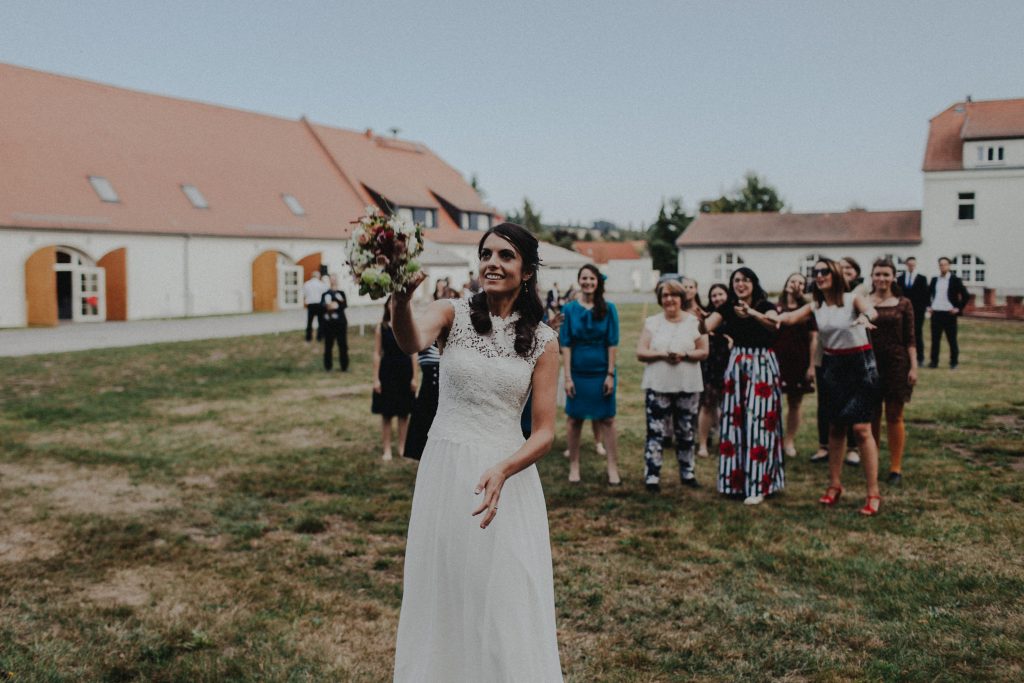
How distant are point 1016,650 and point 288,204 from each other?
36.8m

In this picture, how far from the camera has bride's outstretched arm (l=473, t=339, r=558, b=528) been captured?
9.57 ft

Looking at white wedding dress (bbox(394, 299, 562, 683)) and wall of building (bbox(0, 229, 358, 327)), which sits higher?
wall of building (bbox(0, 229, 358, 327))

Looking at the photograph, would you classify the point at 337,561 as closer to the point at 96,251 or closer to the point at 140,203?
the point at 96,251

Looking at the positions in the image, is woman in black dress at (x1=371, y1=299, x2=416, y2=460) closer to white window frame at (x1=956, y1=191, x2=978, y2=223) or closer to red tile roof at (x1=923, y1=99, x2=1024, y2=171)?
red tile roof at (x1=923, y1=99, x2=1024, y2=171)

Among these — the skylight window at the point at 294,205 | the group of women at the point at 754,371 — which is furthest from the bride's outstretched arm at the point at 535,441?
the skylight window at the point at 294,205

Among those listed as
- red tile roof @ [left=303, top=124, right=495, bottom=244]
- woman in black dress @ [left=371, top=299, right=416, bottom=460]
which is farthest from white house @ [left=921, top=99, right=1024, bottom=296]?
woman in black dress @ [left=371, top=299, right=416, bottom=460]

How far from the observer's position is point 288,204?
124 feet

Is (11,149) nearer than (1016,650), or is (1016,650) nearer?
(1016,650)

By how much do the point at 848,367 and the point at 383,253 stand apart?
16.3 ft

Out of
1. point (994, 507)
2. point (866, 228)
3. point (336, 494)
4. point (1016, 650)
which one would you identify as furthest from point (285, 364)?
point (866, 228)

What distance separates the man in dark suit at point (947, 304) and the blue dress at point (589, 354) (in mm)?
10009

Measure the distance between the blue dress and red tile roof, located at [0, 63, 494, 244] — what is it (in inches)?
1002

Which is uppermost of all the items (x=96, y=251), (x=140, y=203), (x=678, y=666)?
(x=140, y=203)

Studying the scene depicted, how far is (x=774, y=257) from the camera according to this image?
5178 cm
